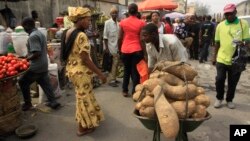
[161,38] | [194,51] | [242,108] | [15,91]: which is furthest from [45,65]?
[194,51]

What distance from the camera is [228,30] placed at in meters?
4.98

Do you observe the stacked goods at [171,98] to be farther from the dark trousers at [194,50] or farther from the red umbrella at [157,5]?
the dark trousers at [194,50]

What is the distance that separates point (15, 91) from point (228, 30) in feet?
12.5

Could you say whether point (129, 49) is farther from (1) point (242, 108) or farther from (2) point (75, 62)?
(1) point (242, 108)

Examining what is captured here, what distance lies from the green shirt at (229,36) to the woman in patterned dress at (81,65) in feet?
7.81

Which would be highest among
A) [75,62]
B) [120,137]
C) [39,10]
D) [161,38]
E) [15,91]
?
[39,10]

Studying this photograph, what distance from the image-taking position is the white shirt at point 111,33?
7.12m

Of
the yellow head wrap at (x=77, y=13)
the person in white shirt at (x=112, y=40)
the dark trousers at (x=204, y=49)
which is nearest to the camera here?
the yellow head wrap at (x=77, y=13)

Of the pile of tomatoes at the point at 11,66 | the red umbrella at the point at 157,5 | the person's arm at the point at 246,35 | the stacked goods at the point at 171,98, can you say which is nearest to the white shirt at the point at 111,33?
the pile of tomatoes at the point at 11,66

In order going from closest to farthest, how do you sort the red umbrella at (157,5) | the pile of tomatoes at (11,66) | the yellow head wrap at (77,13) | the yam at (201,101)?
the yam at (201,101) < the yellow head wrap at (77,13) < the pile of tomatoes at (11,66) < the red umbrella at (157,5)

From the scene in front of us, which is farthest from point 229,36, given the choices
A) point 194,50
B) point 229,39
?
point 194,50

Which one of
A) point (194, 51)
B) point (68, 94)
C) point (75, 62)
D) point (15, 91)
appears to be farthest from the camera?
point (194, 51)

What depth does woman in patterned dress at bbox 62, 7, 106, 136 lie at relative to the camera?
396 centimetres

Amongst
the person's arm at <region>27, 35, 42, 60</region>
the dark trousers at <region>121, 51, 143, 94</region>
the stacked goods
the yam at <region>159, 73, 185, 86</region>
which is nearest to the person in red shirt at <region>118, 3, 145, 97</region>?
the dark trousers at <region>121, 51, 143, 94</region>
